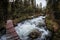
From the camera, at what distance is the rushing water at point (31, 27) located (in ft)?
7.54

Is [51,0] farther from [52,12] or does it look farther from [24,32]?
[24,32]

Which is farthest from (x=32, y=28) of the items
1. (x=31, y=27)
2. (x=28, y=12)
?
(x=28, y=12)

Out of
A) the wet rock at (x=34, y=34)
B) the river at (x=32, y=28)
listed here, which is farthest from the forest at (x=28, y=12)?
the wet rock at (x=34, y=34)

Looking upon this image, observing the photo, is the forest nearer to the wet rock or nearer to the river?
the river

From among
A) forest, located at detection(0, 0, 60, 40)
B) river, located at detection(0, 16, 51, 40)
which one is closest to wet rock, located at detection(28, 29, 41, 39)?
river, located at detection(0, 16, 51, 40)

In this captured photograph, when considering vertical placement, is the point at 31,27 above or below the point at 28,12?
below

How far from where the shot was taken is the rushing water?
90.4 inches

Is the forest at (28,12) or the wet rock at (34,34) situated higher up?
the forest at (28,12)

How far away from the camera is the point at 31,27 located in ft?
7.64

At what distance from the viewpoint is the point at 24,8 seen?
2.33m

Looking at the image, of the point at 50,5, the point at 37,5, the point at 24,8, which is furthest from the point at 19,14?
the point at 50,5

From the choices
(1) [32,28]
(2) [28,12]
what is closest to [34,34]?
(1) [32,28]

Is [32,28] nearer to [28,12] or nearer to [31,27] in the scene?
[31,27]

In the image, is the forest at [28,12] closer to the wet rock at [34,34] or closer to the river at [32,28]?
the river at [32,28]
